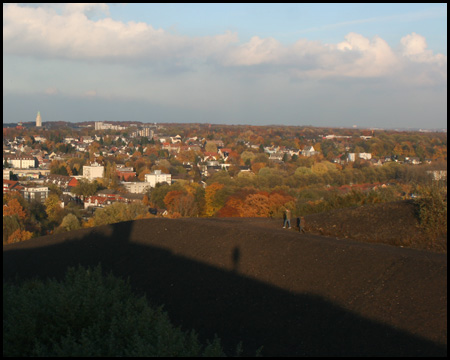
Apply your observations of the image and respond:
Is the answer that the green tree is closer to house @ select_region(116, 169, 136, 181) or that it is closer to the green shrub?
house @ select_region(116, 169, 136, 181)

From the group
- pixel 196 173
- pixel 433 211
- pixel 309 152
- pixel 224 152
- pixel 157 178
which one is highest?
pixel 433 211

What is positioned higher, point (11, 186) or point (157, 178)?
point (157, 178)

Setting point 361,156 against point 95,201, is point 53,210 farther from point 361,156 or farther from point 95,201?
point 361,156

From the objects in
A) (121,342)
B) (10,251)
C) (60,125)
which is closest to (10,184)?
(10,251)

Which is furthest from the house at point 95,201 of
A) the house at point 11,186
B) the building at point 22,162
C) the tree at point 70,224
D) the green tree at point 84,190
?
the building at point 22,162

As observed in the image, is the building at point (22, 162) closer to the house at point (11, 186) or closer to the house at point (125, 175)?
the house at point (125, 175)

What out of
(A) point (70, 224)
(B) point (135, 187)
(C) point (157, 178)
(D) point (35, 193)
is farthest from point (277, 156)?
(A) point (70, 224)

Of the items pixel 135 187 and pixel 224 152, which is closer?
pixel 135 187
